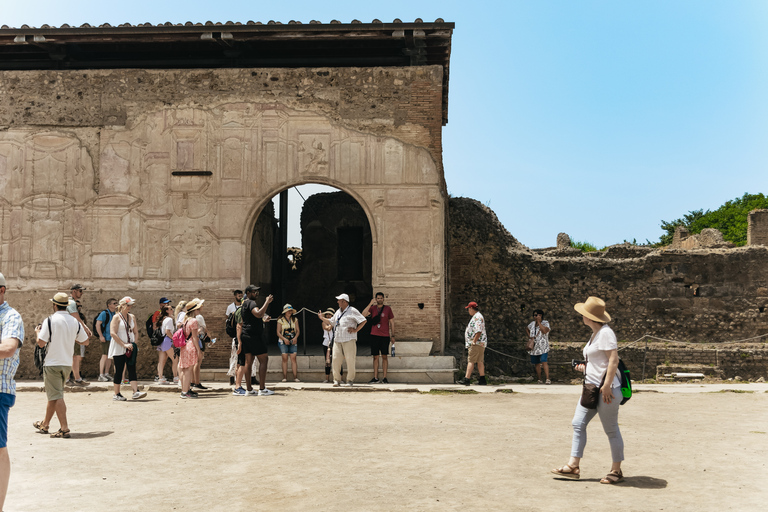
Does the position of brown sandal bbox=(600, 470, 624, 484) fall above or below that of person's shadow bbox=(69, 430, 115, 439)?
above

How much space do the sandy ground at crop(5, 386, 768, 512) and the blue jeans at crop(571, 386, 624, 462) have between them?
0.26 m

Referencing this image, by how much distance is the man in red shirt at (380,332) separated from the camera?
1205 cm

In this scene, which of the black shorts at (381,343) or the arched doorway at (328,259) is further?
the arched doorway at (328,259)

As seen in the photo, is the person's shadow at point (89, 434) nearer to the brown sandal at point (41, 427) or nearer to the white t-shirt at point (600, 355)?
the brown sandal at point (41, 427)

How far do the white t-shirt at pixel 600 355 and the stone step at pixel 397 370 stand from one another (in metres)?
6.53

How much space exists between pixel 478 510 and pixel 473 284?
15.7 metres

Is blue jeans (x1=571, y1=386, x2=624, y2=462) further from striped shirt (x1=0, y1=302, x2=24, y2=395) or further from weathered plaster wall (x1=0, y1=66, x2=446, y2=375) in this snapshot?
weathered plaster wall (x1=0, y1=66, x2=446, y2=375)

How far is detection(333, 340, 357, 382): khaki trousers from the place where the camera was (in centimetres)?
1158

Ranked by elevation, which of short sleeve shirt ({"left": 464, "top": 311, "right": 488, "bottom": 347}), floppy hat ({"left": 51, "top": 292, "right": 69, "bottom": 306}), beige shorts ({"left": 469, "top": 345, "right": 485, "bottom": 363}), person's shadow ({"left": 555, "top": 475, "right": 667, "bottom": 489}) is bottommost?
person's shadow ({"left": 555, "top": 475, "right": 667, "bottom": 489})

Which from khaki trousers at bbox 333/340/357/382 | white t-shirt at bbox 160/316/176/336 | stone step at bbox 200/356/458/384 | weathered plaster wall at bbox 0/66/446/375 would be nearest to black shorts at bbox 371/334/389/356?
stone step at bbox 200/356/458/384

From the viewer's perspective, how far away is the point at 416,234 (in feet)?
42.2

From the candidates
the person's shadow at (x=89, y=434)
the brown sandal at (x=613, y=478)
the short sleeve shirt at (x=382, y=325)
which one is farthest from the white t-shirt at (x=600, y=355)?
the short sleeve shirt at (x=382, y=325)

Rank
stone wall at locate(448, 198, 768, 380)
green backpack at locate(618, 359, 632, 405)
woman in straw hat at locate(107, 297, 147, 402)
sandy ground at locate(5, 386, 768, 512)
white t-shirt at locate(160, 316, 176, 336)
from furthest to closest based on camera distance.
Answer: stone wall at locate(448, 198, 768, 380), white t-shirt at locate(160, 316, 176, 336), woman in straw hat at locate(107, 297, 147, 402), green backpack at locate(618, 359, 632, 405), sandy ground at locate(5, 386, 768, 512)

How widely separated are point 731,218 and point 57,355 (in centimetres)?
5027
